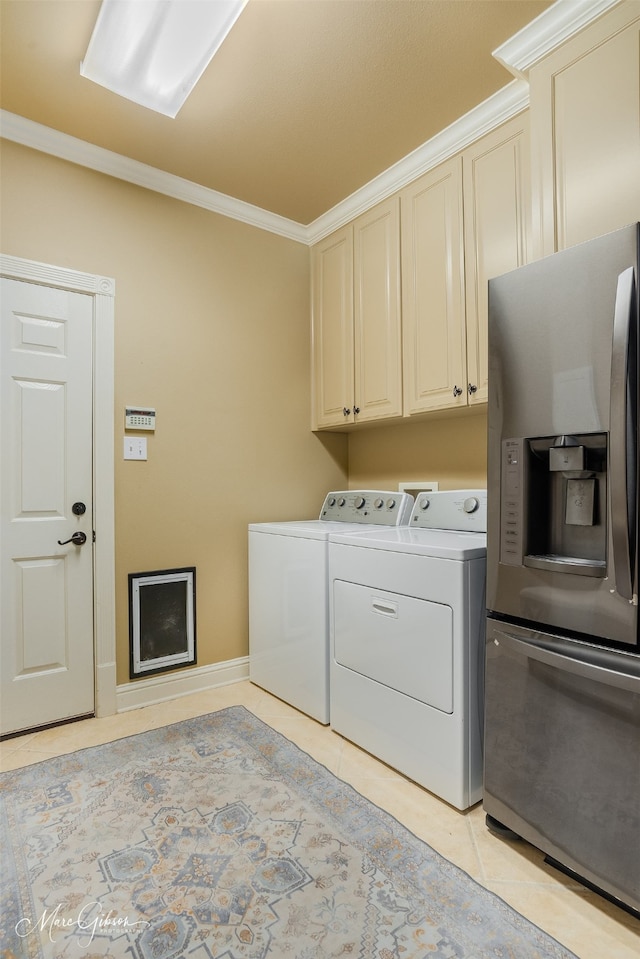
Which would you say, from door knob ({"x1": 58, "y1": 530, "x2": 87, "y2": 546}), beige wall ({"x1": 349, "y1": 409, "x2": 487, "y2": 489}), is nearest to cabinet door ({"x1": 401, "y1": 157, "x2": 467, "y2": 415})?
beige wall ({"x1": 349, "y1": 409, "x2": 487, "y2": 489})

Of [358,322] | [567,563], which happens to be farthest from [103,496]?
[567,563]

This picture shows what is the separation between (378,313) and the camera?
265 centimetres

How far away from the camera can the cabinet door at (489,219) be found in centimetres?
199

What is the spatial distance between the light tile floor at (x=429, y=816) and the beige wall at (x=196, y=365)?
28 cm

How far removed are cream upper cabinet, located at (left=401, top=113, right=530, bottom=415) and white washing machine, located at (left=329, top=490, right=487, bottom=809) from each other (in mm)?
572

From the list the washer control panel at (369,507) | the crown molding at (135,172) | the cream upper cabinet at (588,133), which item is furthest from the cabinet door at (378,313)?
the cream upper cabinet at (588,133)

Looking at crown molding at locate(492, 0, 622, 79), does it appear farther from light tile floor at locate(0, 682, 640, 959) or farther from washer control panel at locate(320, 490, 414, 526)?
light tile floor at locate(0, 682, 640, 959)

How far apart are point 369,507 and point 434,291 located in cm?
113

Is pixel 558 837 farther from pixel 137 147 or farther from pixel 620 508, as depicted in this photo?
pixel 137 147

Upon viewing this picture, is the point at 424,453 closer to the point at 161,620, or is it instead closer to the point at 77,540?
the point at 161,620

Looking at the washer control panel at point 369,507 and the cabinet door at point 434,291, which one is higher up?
the cabinet door at point 434,291

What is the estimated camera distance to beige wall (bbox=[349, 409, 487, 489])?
2.49 metres

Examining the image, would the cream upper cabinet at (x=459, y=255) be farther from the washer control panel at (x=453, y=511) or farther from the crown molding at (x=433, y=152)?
the washer control panel at (x=453, y=511)

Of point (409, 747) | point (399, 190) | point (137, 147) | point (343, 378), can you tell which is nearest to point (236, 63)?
point (137, 147)
